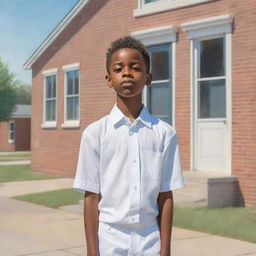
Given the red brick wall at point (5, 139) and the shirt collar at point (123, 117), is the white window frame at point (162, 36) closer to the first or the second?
the shirt collar at point (123, 117)

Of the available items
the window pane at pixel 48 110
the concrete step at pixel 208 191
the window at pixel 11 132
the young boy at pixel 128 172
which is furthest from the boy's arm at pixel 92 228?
the window at pixel 11 132

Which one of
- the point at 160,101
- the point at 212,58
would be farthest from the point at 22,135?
the point at 212,58

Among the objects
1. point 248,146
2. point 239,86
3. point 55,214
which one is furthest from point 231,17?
point 55,214

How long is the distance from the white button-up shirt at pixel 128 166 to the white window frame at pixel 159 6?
31.5ft

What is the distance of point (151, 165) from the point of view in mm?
2471

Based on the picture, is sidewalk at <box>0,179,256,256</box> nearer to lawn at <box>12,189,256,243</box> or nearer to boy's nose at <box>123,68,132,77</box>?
lawn at <box>12,189,256,243</box>

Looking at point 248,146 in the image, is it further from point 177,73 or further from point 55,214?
point 55,214

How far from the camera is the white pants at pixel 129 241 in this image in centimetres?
239

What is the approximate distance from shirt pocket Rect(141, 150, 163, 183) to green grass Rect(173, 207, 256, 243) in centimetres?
490

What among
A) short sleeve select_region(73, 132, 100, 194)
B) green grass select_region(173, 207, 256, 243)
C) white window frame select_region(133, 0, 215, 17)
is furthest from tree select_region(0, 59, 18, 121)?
short sleeve select_region(73, 132, 100, 194)

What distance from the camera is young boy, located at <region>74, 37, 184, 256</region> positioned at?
2.41 metres

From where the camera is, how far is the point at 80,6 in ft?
51.7

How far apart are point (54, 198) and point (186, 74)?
4.04 meters

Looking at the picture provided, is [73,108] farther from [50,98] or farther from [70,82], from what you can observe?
[50,98]
